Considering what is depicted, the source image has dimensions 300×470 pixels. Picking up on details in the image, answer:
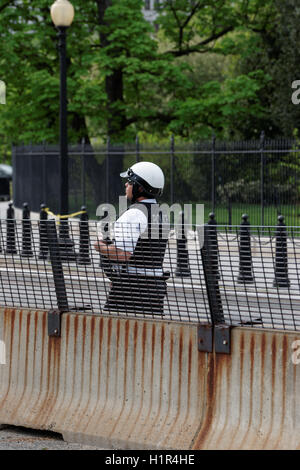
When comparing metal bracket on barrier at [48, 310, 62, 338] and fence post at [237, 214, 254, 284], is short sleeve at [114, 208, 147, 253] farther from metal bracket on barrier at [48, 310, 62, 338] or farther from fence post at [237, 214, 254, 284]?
metal bracket on barrier at [48, 310, 62, 338]

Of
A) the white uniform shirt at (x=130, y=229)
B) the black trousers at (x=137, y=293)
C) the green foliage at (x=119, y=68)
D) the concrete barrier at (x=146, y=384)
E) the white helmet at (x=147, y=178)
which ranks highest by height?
the green foliage at (x=119, y=68)

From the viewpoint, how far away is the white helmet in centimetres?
619

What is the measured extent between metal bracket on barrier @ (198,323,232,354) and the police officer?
1.65 ft

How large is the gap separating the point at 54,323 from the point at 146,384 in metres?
0.91

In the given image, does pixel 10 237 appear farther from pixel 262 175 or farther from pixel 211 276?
pixel 262 175

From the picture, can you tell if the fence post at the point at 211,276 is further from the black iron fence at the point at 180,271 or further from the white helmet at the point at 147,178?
the white helmet at the point at 147,178

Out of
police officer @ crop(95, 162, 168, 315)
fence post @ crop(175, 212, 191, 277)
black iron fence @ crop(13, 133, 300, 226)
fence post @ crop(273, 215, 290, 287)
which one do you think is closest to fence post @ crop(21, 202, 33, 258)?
police officer @ crop(95, 162, 168, 315)

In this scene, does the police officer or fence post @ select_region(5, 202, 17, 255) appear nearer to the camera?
the police officer

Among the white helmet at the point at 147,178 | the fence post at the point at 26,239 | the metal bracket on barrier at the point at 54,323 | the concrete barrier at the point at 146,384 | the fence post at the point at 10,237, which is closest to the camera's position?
the concrete barrier at the point at 146,384

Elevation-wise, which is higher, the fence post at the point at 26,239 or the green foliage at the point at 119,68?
the green foliage at the point at 119,68

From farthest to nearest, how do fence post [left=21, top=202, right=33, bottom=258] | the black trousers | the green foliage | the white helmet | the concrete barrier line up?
the green foliage, fence post [left=21, top=202, right=33, bottom=258], the white helmet, the black trousers, the concrete barrier

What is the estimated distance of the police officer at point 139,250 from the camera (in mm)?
5938

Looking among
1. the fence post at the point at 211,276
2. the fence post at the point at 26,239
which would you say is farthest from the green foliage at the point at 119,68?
the fence post at the point at 211,276
